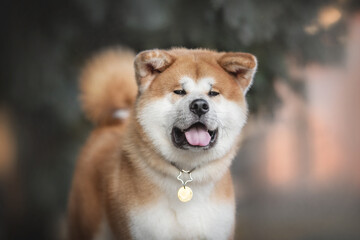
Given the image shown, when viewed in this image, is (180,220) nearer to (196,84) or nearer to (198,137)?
(198,137)

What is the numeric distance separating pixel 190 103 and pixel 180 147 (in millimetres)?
178

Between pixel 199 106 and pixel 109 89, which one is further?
pixel 109 89

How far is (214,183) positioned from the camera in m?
1.89

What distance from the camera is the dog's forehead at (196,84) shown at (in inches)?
70.4

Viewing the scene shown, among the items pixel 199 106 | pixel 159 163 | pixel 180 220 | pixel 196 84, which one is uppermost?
pixel 196 84

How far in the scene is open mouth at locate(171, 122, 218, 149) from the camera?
176cm

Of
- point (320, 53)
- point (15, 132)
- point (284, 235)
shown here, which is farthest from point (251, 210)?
point (15, 132)

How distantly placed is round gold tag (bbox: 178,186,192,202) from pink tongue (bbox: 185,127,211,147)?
0.64ft

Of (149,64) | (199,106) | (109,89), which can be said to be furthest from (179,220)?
(109,89)

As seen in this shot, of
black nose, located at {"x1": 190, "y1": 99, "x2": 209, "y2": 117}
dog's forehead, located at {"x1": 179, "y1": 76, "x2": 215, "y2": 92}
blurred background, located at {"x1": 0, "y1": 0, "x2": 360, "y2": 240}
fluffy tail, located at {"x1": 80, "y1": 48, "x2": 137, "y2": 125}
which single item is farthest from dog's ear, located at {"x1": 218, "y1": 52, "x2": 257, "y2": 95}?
blurred background, located at {"x1": 0, "y1": 0, "x2": 360, "y2": 240}

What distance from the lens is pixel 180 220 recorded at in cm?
182

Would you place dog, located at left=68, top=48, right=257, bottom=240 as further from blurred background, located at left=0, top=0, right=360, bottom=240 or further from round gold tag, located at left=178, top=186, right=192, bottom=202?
blurred background, located at left=0, top=0, right=360, bottom=240

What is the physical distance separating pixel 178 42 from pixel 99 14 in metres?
0.50

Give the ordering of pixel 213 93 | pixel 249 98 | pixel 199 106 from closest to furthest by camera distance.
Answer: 1. pixel 199 106
2. pixel 213 93
3. pixel 249 98
